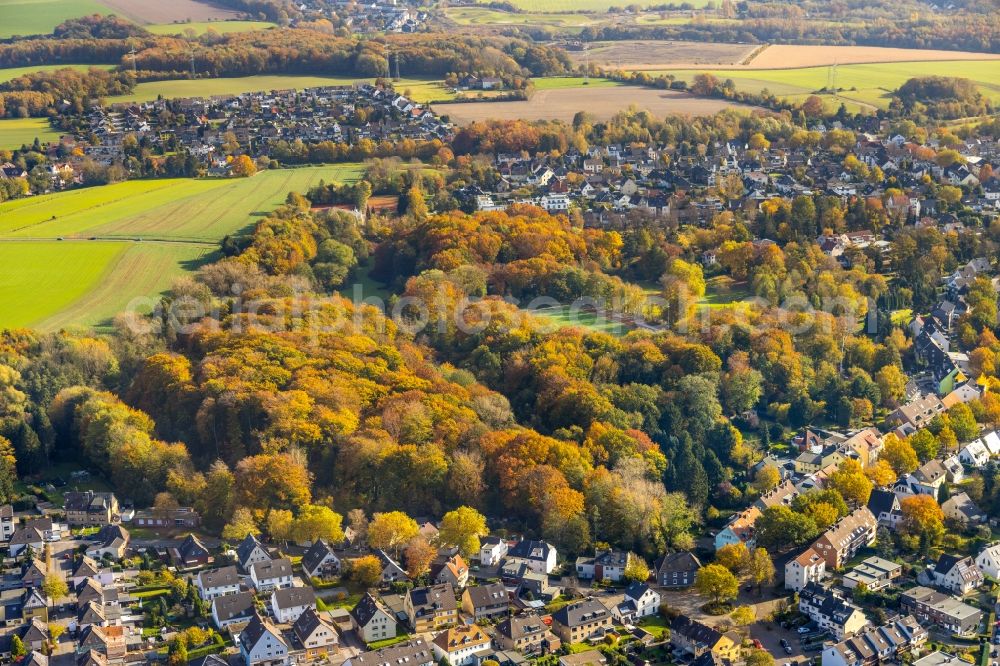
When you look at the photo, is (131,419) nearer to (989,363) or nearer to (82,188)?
(989,363)

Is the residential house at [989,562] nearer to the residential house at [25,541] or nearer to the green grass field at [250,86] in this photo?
the residential house at [25,541]

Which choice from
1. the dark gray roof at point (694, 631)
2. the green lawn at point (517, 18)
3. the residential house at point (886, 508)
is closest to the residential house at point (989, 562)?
the residential house at point (886, 508)

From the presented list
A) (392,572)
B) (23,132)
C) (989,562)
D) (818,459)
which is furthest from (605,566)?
(23,132)

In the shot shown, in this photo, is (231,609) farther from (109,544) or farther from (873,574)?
(873,574)

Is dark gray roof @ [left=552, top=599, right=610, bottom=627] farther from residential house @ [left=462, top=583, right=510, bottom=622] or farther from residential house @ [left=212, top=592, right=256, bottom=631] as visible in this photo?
residential house @ [left=212, top=592, right=256, bottom=631]

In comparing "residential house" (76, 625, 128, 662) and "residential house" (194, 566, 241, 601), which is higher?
"residential house" (194, 566, 241, 601)

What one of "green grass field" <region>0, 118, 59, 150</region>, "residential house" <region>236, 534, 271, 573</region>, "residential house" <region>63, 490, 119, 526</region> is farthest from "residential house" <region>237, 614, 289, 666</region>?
"green grass field" <region>0, 118, 59, 150</region>

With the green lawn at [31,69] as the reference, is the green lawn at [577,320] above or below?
below
